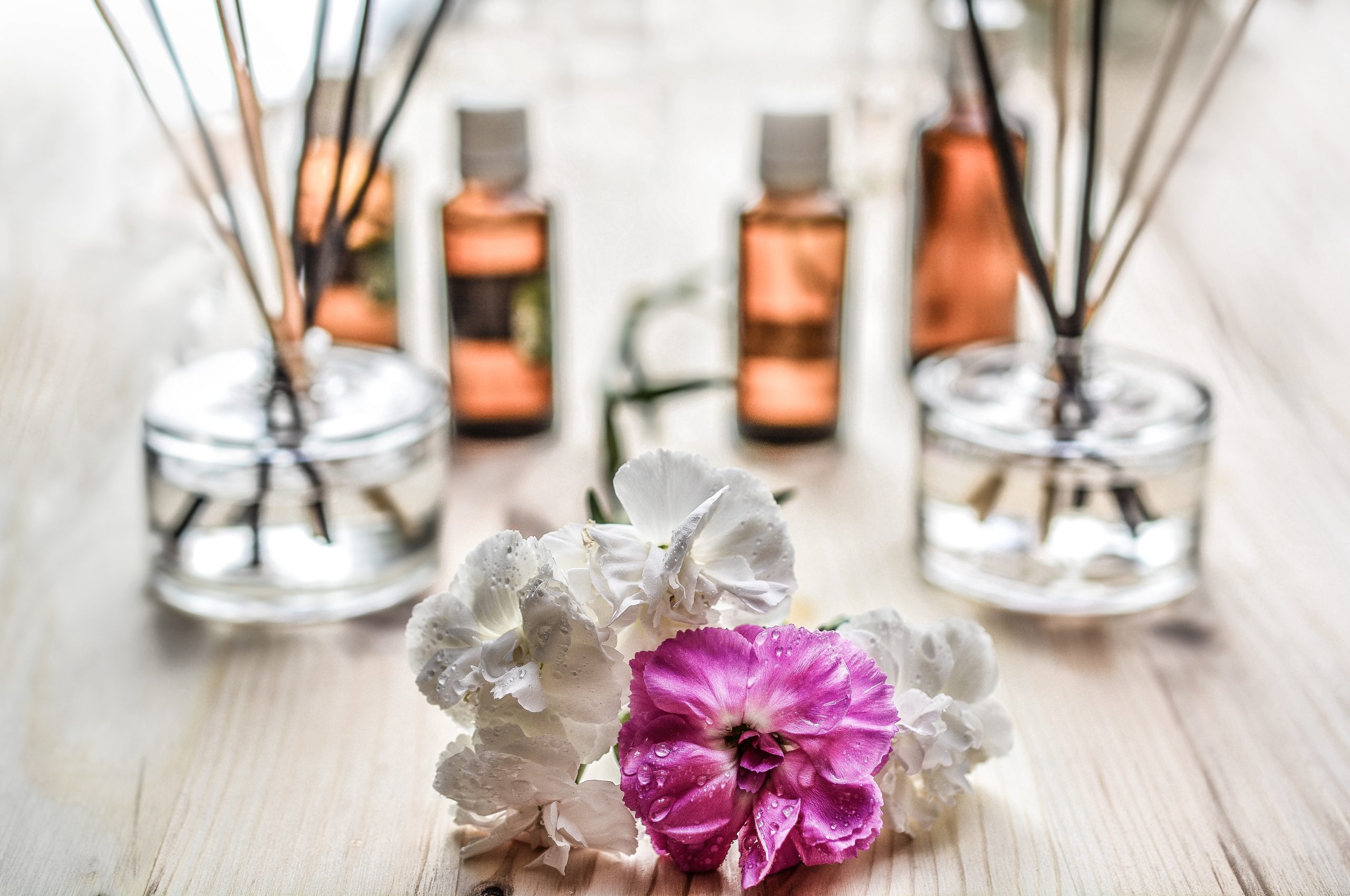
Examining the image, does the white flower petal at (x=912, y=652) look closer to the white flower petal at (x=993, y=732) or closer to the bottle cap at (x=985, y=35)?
the white flower petal at (x=993, y=732)

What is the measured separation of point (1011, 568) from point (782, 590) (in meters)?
0.21

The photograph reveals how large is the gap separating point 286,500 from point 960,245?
1.40 ft

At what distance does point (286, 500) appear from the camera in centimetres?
58

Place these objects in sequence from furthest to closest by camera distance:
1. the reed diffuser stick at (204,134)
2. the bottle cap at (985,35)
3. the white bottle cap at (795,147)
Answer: the bottle cap at (985,35)
the white bottle cap at (795,147)
the reed diffuser stick at (204,134)

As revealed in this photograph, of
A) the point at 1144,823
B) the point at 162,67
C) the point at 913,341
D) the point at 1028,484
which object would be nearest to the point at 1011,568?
the point at 1028,484

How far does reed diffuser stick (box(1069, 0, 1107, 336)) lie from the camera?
1.80 ft

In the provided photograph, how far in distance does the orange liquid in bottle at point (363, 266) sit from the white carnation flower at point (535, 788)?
440 millimetres

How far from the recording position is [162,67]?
105 cm

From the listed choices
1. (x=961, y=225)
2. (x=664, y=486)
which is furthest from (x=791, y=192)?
(x=664, y=486)

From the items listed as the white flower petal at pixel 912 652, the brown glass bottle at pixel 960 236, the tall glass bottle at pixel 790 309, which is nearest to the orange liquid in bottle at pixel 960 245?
the brown glass bottle at pixel 960 236

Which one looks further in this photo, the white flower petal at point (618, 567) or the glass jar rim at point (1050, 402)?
the glass jar rim at point (1050, 402)

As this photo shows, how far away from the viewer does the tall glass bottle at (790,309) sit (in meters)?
0.73

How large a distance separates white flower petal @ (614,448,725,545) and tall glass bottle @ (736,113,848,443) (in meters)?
0.33

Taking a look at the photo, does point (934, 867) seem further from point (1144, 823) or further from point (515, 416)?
point (515, 416)
